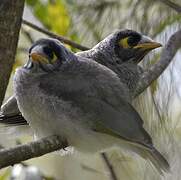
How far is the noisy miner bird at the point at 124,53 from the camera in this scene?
3332mm

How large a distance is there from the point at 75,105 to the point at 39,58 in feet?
0.71

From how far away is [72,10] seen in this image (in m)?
3.72

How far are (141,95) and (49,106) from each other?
2.81 ft

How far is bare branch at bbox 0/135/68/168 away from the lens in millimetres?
2285

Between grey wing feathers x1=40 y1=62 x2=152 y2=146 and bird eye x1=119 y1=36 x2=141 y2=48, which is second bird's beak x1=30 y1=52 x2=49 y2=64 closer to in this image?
grey wing feathers x1=40 y1=62 x2=152 y2=146

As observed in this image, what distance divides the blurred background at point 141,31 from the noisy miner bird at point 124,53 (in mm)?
139

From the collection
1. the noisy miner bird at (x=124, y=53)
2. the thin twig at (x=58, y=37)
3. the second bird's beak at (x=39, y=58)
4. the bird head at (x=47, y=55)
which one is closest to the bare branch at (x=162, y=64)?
the noisy miner bird at (x=124, y=53)

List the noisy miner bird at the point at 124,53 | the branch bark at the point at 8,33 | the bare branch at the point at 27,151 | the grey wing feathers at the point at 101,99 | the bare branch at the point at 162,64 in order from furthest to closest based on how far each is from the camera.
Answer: the noisy miner bird at the point at 124,53
the bare branch at the point at 162,64
the branch bark at the point at 8,33
the grey wing feathers at the point at 101,99
the bare branch at the point at 27,151

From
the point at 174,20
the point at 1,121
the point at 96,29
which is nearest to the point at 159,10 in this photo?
the point at 174,20

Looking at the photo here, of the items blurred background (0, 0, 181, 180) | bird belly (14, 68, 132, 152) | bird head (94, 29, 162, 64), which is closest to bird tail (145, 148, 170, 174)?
bird belly (14, 68, 132, 152)

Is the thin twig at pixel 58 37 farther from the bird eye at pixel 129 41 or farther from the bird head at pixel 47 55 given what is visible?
the bird head at pixel 47 55

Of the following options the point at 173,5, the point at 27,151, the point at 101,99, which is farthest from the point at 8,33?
the point at 173,5

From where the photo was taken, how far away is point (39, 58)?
2.71 m

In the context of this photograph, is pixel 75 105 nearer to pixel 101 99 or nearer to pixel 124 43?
pixel 101 99
